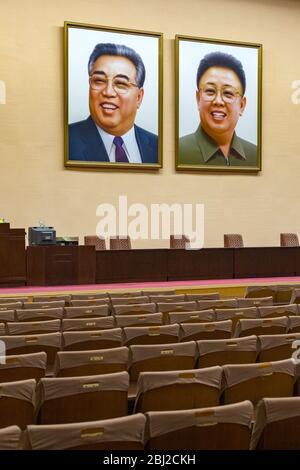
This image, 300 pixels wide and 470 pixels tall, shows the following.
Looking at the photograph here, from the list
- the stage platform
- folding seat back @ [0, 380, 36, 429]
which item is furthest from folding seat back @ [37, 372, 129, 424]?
the stage platform

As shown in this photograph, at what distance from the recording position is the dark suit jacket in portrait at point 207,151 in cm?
1202

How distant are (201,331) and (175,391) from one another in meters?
1.56

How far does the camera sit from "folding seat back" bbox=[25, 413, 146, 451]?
1920 millimetres

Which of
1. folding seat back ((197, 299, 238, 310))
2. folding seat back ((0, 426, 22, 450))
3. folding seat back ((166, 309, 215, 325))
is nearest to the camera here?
folding seat back ((0, 426, 22, 450))

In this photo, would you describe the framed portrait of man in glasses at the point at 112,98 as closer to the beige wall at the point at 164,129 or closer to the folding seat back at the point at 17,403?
the beige wall at the point at 164,129

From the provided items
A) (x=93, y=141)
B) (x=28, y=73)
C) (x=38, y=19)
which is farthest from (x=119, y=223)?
(x=38, y=19)

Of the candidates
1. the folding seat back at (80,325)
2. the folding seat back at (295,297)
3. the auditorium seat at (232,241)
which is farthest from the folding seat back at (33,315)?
the auditorium seat at (232,241)

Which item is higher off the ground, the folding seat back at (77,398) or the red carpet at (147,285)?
the red carpet at (147,285)

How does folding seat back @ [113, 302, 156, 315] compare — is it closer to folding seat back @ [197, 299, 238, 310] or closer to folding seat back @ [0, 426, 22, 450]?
folding seat back @ [197, 299, 238, 310]

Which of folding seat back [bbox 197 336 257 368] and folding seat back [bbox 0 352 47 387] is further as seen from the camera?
folding seat back [bbox 197 336 257 368]

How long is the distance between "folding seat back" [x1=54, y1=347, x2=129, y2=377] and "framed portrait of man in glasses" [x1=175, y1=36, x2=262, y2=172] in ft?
29.1

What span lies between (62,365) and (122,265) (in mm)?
5899

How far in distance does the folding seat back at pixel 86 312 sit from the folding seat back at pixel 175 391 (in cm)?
238

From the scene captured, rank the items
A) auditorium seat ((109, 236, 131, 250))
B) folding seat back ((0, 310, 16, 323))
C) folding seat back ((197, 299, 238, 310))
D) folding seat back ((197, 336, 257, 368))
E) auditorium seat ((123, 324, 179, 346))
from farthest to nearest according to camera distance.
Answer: auditorium seat ((109, 236, 131, 250)) → folding seat back ((197, 299, 238, 310)) → folding seat back ((0, 310, 16, 323)) → auditorium seat ((123, 324, 179, 346)) → folding seat back ((197, 336, 257, 368))
